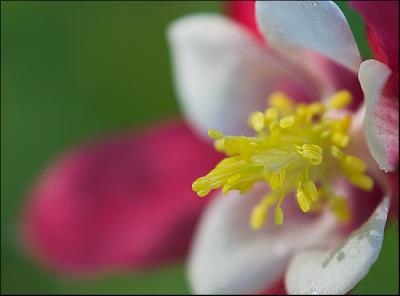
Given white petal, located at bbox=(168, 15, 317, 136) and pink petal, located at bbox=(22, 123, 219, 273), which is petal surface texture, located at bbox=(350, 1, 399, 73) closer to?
white petal, located at bbox=(168, 15, 317, 136)

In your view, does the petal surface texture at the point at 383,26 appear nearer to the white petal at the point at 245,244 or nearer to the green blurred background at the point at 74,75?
the white petal at the point at 245,244

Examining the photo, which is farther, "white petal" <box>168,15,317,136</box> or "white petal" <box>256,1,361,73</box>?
"white petal" <box>168,15,317,136</box>

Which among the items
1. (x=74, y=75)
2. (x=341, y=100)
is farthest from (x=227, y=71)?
(x=74, y=75)

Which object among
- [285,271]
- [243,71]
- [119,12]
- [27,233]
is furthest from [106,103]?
[285,271]

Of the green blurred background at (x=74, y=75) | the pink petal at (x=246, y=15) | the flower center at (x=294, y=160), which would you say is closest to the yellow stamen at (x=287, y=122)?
the flower center at (x=294, y=160)

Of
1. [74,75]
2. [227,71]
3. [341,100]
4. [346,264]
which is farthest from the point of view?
[74,75]

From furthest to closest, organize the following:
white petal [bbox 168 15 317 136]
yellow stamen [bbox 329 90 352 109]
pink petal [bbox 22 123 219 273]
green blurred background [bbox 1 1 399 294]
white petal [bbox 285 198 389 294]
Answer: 1. green blurred background [bbox 1 1 399 294]
2. pink petal [bbox 22 123 219 273]
3. white petal [bbox 168 15 317 136]
4. yellow stamen [bbox 329 90 352 109]
5. white petal [bbox 285 198 389 294]

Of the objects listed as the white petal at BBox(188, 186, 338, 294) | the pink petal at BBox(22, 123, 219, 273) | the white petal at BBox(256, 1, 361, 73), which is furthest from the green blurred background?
the white petal at BBox(256, 1, 361, 73)

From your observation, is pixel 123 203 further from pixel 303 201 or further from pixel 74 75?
pixel 303 201
